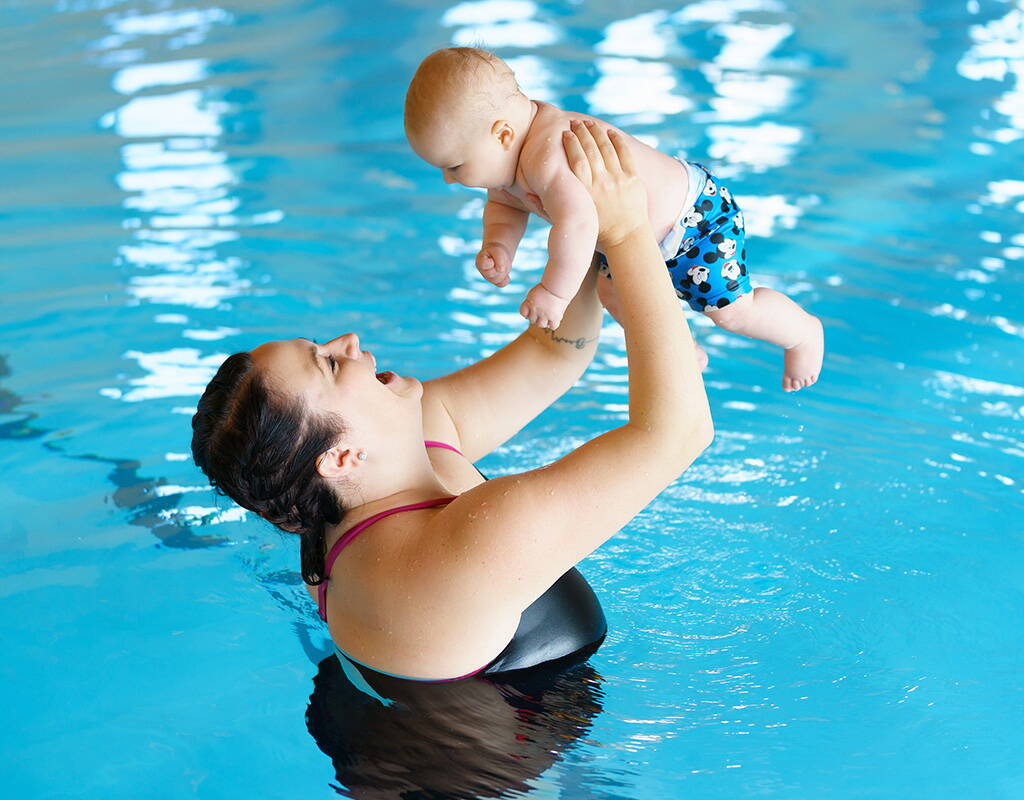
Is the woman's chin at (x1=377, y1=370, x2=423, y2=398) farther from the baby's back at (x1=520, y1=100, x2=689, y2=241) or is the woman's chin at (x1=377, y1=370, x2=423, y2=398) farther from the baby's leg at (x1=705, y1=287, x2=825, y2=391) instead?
the baby's leg at (x1=705, y1=287, x2=825, y2=391)

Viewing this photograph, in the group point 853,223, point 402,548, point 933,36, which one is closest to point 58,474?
point 402,548

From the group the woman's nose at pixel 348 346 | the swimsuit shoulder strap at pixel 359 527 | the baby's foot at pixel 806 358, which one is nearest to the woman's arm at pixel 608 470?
the swimsuit shoulder strap at pixel 359 527

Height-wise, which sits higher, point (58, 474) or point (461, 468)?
point (461, 468)

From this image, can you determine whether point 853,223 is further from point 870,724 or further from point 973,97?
point 870,724

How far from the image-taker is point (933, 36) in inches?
308

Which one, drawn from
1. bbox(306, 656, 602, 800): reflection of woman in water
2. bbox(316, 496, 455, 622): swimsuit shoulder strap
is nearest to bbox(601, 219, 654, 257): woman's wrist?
bbox(316, 496, 455, 622): swimsuit shoulder strap

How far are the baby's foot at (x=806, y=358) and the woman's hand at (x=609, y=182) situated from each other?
2.39 ft

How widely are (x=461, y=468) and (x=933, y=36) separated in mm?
6556

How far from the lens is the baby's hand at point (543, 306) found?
225cm

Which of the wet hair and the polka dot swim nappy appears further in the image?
the polka dot swim nappy

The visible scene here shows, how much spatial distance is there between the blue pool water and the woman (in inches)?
14.6

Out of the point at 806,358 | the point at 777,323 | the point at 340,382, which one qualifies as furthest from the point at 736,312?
the point at 340,382

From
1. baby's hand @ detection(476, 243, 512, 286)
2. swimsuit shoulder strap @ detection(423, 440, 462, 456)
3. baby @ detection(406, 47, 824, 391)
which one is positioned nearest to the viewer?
baby @ detection(406, 47, 824, 391)

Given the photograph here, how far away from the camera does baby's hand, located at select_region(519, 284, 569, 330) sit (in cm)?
225
